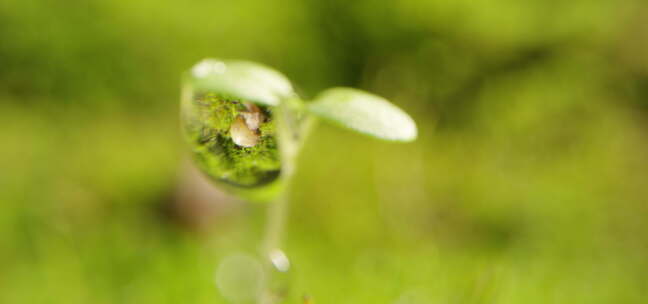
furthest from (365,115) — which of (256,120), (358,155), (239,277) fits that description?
(358,155)

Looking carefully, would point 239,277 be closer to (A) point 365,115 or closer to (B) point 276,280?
(B) point 276,280

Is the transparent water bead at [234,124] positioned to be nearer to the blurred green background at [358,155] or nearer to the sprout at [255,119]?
the sprout at [255,119]

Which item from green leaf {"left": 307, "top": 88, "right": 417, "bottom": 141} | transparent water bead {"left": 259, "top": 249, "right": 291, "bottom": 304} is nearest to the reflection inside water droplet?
transparent water bead {"left": 259, "top": 249, "right": 291, "bottom": 304}

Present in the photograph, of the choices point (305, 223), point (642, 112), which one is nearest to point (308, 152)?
point (305, 223)

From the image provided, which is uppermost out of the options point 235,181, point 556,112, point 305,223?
point 556,112

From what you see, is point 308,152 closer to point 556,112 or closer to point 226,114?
point 556,112

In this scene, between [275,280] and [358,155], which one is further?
[358,155]

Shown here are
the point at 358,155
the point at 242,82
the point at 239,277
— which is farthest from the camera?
the point at 358,155
